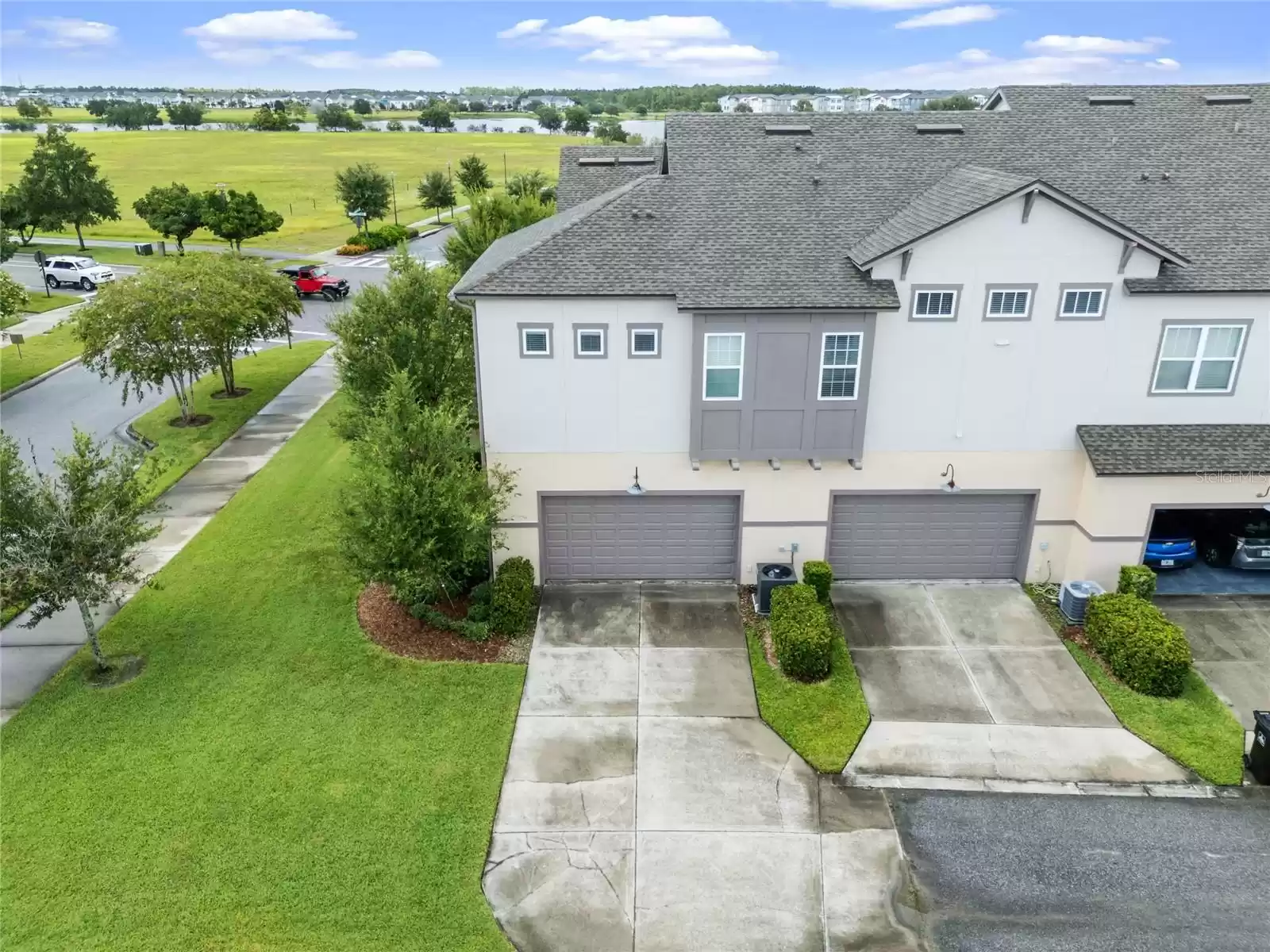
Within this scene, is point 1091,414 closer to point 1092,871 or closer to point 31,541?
point 1092,871

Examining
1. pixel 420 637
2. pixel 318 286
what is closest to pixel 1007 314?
pixel 420 637

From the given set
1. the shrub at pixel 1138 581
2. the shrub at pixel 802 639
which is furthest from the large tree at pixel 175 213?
the shrub at pixel 1138 581

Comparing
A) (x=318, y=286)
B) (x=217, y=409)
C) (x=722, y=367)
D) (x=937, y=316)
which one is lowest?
(x=217, y=409)

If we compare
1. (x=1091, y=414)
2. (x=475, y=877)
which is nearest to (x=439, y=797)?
(x=475, y=877)

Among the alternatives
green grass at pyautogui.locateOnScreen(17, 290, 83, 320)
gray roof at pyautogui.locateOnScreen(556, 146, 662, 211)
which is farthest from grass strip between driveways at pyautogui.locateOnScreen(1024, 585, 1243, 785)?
green grass at pyautogui.locateOnScreen(17, 290, 83, 320)

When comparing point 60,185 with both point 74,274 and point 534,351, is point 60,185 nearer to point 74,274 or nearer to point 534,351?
point 74,274

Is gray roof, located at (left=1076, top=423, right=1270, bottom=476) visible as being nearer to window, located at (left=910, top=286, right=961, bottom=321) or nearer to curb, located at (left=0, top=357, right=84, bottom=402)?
window, located at (left=910, top=286, right=961, bottom=321)
